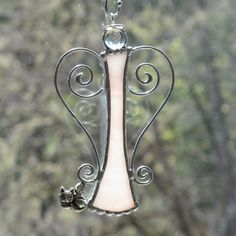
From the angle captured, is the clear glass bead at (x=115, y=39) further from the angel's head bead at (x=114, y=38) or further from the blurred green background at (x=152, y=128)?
the blurred green background at (x=152, y=128)

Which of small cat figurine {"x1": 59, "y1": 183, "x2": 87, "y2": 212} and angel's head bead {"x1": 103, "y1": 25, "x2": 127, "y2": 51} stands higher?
angel's head bead {"x1": 103, "y1": 25, "x2": 127, "y2": 51}

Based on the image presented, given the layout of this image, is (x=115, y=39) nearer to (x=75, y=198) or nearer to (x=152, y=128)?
(x=75, y=198)

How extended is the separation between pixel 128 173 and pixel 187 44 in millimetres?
454

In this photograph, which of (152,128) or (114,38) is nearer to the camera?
(114,38)

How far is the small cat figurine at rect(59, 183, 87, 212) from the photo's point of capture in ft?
2.50

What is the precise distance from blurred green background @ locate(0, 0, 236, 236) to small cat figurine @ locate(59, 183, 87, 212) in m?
0.32

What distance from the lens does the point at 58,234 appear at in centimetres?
116

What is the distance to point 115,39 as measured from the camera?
28.9 inches

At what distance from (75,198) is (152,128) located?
0.42 meters

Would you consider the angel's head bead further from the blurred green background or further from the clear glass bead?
the blurred green background

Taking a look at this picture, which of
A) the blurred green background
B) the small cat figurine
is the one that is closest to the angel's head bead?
the small cat figurine

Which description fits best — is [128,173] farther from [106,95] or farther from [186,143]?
[186,143]

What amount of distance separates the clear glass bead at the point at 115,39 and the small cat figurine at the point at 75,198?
0.19 m

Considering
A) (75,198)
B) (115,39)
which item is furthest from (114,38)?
(75,198)
